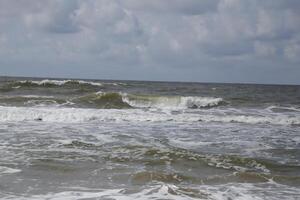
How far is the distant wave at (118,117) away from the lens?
17469 millimetres

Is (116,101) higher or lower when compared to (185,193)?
higher

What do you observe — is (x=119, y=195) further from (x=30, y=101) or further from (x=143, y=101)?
(x=143, y=101)

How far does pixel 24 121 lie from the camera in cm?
1623

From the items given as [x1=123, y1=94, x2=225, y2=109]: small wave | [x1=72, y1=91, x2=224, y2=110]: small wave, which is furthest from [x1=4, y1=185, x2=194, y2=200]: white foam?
[x1=123, y1=94, x2=225, y2=109]: small wave

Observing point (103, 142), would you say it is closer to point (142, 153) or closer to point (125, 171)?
point (142, 153)

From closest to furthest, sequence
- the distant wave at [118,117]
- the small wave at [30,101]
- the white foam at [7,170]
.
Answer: the white foam at [7,170] < the distant wave at [118,117] < the small wave at [30,101]

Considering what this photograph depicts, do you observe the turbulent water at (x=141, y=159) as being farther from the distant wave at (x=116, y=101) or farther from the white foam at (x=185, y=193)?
the distant wave at (x=116, y=101)

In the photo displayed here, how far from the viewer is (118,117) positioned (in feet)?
60.6

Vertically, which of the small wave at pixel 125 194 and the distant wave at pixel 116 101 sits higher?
the distant wave at pixel 116 101

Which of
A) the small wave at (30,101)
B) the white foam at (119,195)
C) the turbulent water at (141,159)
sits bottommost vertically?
the turbulent water at (141,159)

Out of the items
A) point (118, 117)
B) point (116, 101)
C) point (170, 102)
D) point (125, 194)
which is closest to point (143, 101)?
point (170, 102)

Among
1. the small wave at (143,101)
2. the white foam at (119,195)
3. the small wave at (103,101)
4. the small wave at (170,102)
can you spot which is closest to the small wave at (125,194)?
the white foam at (119,195)

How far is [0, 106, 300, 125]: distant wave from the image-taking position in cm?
1747

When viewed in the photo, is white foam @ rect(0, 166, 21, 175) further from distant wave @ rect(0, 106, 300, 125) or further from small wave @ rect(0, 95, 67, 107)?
small wave @ rect(0, 95, 67, 107)
